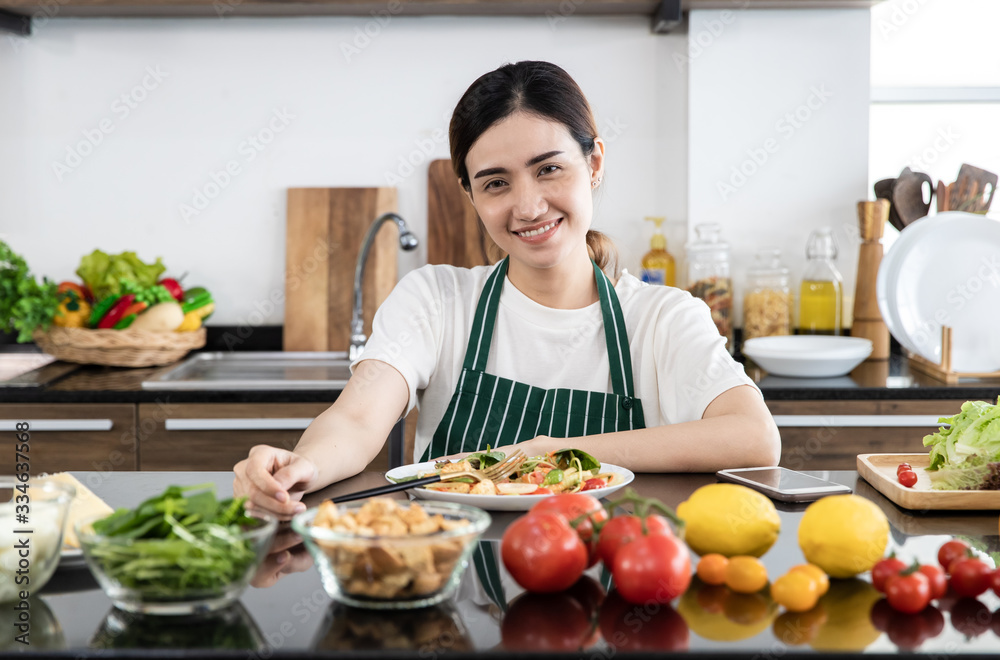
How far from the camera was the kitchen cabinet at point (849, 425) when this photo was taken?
2.22m

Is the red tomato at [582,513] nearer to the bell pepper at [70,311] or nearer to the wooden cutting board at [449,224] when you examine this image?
the wooden cutting board at [449,224]

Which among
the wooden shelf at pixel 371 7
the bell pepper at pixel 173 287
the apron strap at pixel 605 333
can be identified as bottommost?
the apron strap at pixel 605 333

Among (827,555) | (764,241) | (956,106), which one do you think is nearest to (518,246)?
(827,555)

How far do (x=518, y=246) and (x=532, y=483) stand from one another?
58 cm

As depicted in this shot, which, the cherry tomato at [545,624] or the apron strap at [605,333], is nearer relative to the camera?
the cherry tomato at [545,624]

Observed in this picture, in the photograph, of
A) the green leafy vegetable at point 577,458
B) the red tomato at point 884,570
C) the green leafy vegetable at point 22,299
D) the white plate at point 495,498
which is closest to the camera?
the red tomato at point 884,570

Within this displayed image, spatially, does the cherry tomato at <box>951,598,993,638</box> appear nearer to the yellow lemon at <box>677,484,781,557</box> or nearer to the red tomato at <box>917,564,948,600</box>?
the red tomato at <box>917,564,948,600</box>

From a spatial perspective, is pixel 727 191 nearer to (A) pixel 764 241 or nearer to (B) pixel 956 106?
(A) pixel 764 241

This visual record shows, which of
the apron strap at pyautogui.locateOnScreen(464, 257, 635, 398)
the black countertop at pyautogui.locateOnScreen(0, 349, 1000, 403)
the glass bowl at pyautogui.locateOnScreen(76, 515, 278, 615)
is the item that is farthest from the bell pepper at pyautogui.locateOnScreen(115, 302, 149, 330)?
the glass bowl at pyautogui.locateOnScreen(76, 515, 278, 615)

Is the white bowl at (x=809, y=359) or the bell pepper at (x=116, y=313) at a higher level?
the bell pepper at (x=116, y=313)

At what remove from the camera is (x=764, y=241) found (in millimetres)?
2746

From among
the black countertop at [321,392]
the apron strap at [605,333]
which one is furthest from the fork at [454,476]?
the black countertop at [321,392]

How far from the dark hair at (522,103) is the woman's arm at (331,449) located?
453mm

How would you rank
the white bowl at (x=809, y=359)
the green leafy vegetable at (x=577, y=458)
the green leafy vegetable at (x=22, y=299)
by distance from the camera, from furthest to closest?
the green leafy vegetable at (x=22, y=299)
the white bowl at (x=809, y=359)
the green leafy vegetable at (x=577, y=458)
